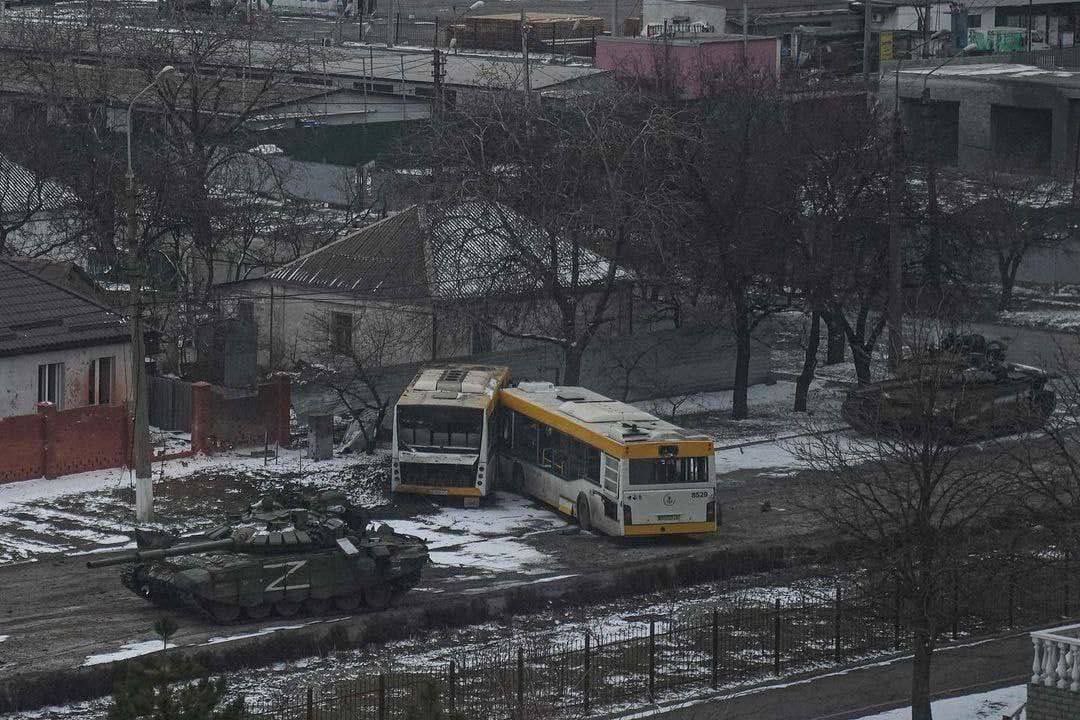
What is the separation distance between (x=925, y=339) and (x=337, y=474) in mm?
13326

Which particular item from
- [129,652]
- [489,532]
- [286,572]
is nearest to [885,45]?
[489,532]

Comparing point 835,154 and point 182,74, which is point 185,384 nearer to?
point 835,154

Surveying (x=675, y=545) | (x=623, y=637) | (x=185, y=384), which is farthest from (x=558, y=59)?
(x=623, y=637)

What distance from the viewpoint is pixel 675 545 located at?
34594mm

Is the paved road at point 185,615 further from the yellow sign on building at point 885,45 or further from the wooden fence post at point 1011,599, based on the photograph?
the yellow sign on building at point 885,45

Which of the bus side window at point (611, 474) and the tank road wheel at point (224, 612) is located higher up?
the bus side window at point (611, 474)

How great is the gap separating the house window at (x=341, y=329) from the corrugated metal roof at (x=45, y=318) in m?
4.68

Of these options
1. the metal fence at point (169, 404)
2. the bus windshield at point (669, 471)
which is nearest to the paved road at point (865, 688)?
the bus windshield at point (669, 471)

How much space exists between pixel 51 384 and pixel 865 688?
792 inches

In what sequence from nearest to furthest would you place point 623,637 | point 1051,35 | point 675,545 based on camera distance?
point 623,637 < point 675,545 < point 1051,35

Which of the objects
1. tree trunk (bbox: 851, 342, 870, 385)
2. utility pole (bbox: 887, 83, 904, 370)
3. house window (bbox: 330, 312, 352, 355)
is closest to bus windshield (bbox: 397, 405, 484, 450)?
house window (bbox: 330, 312, 352, 355)

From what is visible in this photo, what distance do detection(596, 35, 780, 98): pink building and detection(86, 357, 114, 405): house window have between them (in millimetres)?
29942

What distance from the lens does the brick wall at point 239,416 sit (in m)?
39.8

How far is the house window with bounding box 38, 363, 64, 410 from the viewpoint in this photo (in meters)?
40.3
